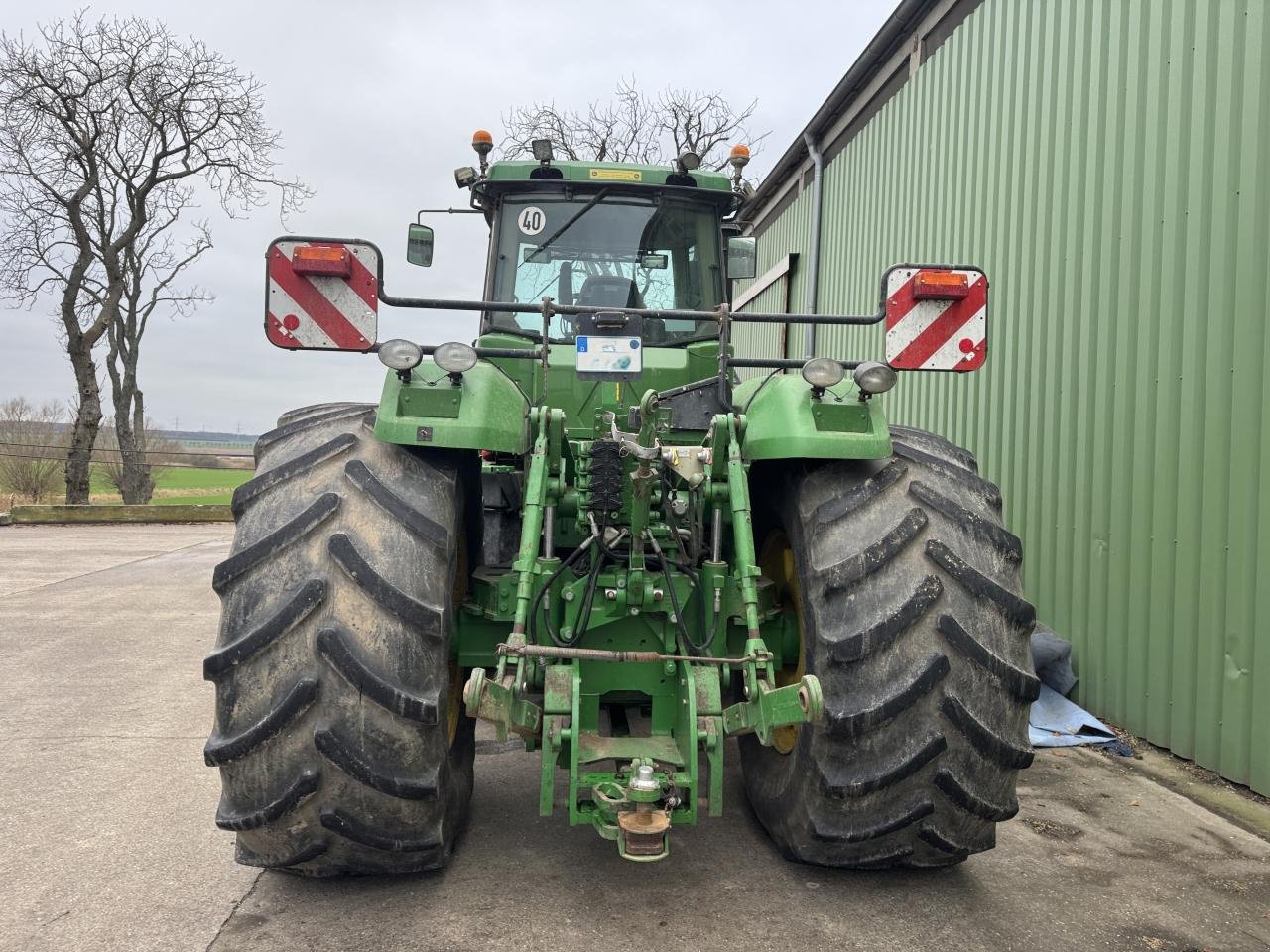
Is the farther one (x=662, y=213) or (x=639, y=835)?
(x=662, y=213)

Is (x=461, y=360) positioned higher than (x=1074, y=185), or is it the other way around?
(x=1074, y=185)

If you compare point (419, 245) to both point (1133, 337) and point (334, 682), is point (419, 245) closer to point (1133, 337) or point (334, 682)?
point (334, 682)

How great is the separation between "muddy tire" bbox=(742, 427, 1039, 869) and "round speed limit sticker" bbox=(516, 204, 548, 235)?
83.0 inches

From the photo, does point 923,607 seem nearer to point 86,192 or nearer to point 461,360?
point 461,360

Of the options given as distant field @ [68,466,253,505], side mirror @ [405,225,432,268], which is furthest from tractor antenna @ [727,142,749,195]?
distant field @ [68,466,253,505]

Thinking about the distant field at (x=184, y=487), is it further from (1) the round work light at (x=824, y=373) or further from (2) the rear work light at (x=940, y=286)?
(1) the round work light at (x=824, y=373)

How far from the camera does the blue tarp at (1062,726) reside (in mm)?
4910

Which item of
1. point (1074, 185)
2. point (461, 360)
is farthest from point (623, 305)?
point (1074, 185)

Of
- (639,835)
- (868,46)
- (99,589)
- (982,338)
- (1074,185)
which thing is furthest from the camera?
(99,589)

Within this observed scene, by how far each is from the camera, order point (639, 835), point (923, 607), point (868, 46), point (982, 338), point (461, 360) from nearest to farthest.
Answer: point (639, 835) < point (923, 607) < point (461, 360) < point (982, 338) < point (868, 46)

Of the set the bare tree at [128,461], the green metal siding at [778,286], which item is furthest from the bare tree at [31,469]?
the green metal siding at [778,286]

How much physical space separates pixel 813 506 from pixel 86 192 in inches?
821

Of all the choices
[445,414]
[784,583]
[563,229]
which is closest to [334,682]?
[445,414]

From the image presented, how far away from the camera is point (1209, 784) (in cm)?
429
